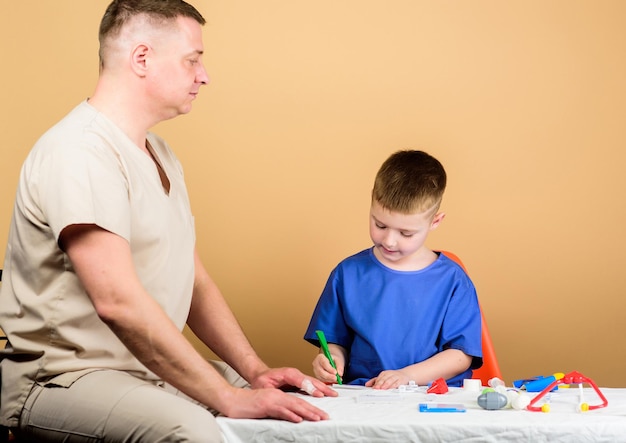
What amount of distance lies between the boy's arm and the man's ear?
80cm

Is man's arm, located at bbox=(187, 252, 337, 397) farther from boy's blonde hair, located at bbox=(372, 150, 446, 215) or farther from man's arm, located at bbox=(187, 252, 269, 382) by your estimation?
boy's blonde hair, located at bbox=(372, 150, 446, 215)

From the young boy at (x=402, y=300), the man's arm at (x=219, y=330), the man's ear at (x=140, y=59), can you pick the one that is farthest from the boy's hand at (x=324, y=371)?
the man's ear at (x=140, y=59)

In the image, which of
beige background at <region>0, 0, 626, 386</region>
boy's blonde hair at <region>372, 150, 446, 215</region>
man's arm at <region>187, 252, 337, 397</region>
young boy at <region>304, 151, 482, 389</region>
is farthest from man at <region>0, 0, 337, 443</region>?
beige background at <region>0, 0, 626, 386</region>

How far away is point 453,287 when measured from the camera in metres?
2.24

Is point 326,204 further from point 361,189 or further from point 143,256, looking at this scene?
point 143,256

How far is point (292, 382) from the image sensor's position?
1844 millimetres

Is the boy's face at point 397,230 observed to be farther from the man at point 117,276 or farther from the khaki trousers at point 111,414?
the khaki trousers at point 111,414

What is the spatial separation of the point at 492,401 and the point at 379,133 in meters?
1.45

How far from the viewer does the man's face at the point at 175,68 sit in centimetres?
189

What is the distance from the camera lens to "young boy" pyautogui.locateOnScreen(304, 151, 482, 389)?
2176mm

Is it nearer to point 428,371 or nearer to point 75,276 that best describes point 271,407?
point 75,276

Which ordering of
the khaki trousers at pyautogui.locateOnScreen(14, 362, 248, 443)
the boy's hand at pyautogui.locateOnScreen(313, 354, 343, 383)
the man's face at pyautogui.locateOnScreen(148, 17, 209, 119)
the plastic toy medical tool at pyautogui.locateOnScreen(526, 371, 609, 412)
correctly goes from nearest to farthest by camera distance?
1. the khaki trousers at pyautogui.locateOnScreen(14, 362, 248, 443)
2. the plastic toy medical tool at pyautogui.locateOnScreen(526, 371, 609, 412)
3. the man's face at pyautogui.locateOnScreen(148, 17, 209, 119)
4. the boy's hand at pyautogui.locateOnScreen(313, 354, 343, 383)

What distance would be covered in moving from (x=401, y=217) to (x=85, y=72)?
4.19 ft

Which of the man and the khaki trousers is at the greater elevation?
the man
